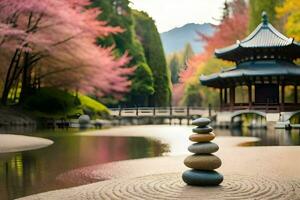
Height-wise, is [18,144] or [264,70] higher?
[264,70]

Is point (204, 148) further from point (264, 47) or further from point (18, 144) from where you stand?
point (264, 47)

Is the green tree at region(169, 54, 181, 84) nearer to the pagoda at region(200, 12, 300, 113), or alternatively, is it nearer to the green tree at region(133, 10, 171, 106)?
the green tree at region(133, 10, 171, 106)

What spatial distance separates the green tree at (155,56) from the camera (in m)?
62.5

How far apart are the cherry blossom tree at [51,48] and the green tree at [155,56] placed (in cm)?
2258

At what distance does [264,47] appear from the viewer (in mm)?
35438

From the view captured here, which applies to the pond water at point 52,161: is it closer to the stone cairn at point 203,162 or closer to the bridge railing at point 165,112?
the stone cairn at point 203,162

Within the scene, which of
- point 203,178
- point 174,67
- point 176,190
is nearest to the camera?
point 176,190

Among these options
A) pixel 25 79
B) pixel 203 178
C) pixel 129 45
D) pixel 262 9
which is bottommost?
pixel 203 178

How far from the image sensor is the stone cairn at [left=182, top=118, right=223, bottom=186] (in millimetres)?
8961

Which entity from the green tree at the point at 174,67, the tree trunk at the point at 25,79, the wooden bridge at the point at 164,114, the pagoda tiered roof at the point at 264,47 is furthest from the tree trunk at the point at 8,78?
the green tree at the point at 174,67

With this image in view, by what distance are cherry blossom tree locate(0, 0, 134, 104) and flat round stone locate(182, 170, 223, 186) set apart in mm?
22949

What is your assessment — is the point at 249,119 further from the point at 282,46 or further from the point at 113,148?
the point at 113,148

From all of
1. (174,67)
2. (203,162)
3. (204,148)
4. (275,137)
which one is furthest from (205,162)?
(174,67)

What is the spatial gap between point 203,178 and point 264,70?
88.7 ft
